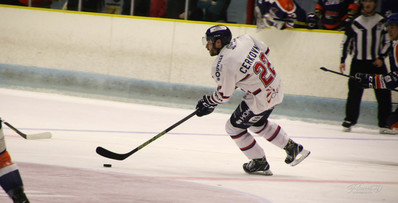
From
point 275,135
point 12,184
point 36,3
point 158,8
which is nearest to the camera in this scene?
point 12,184

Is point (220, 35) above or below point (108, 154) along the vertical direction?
above

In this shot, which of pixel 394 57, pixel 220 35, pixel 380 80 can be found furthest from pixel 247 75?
pixel 380 80

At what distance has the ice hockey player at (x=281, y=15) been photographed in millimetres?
8891

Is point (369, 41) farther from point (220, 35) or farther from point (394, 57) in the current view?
point (220, 35)

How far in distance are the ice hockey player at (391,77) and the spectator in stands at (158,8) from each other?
13.3 ft

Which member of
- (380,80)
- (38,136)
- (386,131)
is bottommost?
(386,131)

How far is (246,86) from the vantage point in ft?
16.9

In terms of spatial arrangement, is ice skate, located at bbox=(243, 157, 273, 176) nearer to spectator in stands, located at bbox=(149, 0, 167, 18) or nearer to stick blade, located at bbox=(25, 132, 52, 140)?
stick blade, located at bbox=(25, 132, 52, 140)

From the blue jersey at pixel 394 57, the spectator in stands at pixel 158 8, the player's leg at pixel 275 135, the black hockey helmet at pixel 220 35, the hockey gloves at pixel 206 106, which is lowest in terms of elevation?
the player's leg at pixel 275 135

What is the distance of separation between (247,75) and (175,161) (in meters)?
0.94

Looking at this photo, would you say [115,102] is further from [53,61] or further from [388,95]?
[388,95]

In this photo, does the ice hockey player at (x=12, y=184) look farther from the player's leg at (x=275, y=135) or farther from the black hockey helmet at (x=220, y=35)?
the player's leg at (x=275, y=135)

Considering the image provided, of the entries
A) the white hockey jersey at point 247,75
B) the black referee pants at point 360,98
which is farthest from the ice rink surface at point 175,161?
the white hockey jersey at point 247,75

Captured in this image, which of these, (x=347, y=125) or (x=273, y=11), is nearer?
(x=347, y=125)
